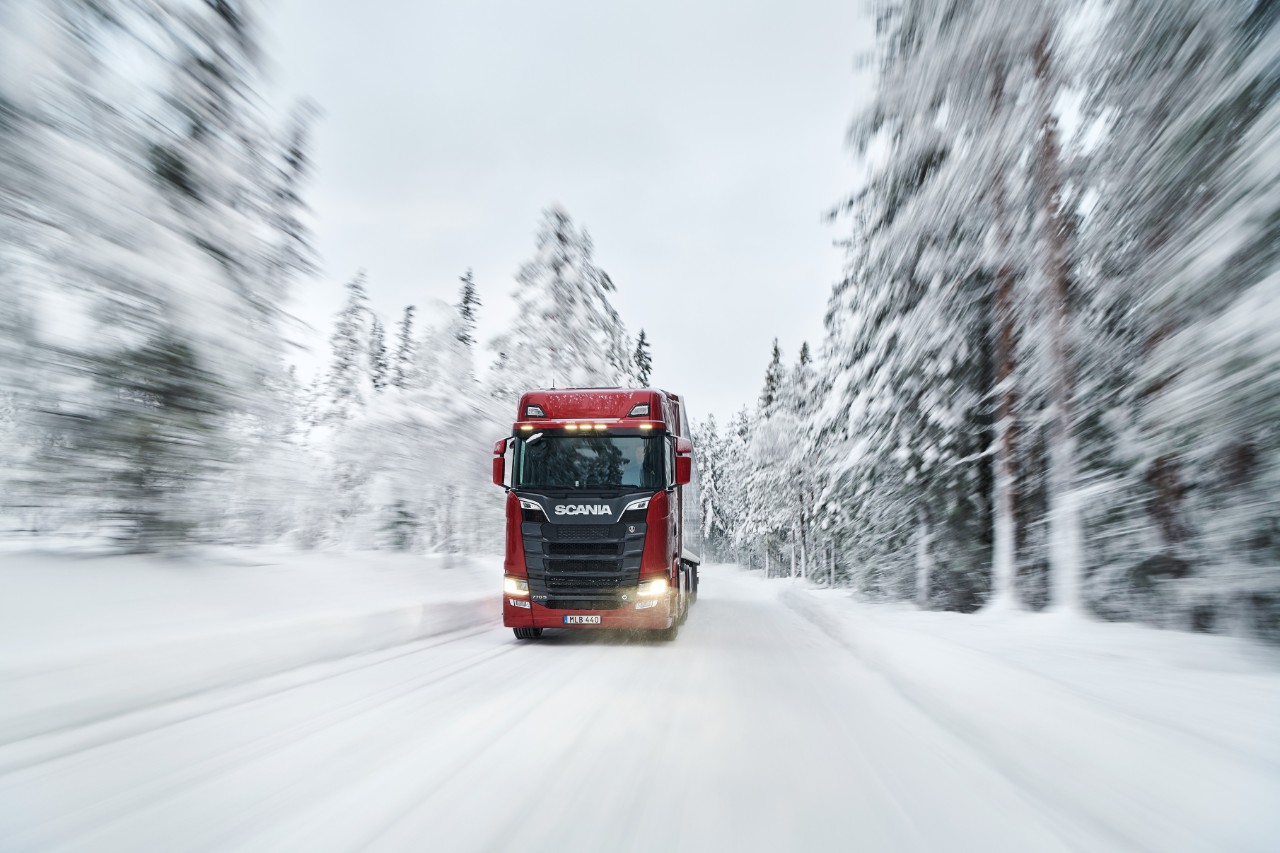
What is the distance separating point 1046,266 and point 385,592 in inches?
501

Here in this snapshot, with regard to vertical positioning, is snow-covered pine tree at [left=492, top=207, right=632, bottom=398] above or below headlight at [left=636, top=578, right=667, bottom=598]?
above

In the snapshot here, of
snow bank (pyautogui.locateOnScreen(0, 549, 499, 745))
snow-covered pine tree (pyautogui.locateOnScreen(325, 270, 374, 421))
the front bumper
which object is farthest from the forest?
snow-covered pine tree (pyautogui.locateOnScreen(325, 270, 374, 421))

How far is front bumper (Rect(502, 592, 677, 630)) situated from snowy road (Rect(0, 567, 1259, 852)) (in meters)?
2.98

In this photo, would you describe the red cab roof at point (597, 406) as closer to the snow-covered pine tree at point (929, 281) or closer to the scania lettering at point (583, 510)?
the scania lettering at point (583, 510)

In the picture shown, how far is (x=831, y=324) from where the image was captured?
1933 centimetres

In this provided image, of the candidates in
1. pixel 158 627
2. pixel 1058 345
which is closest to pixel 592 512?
pixel 158 627

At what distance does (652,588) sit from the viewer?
32.6ft

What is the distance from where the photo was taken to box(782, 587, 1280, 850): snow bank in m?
3.26

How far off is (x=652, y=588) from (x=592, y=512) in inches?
50.3

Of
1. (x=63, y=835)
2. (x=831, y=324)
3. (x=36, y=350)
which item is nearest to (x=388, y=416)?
(x=831, y=324)

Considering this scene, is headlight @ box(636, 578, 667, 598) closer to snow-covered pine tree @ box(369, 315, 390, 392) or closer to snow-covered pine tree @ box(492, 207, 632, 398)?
snow-covered pine tree @ box(492, 207, 632, 398)

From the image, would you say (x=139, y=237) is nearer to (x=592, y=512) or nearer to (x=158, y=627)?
(x=158, y=627)

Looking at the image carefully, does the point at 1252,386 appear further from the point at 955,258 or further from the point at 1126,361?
the point at 955,258

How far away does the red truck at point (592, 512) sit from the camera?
990cm
